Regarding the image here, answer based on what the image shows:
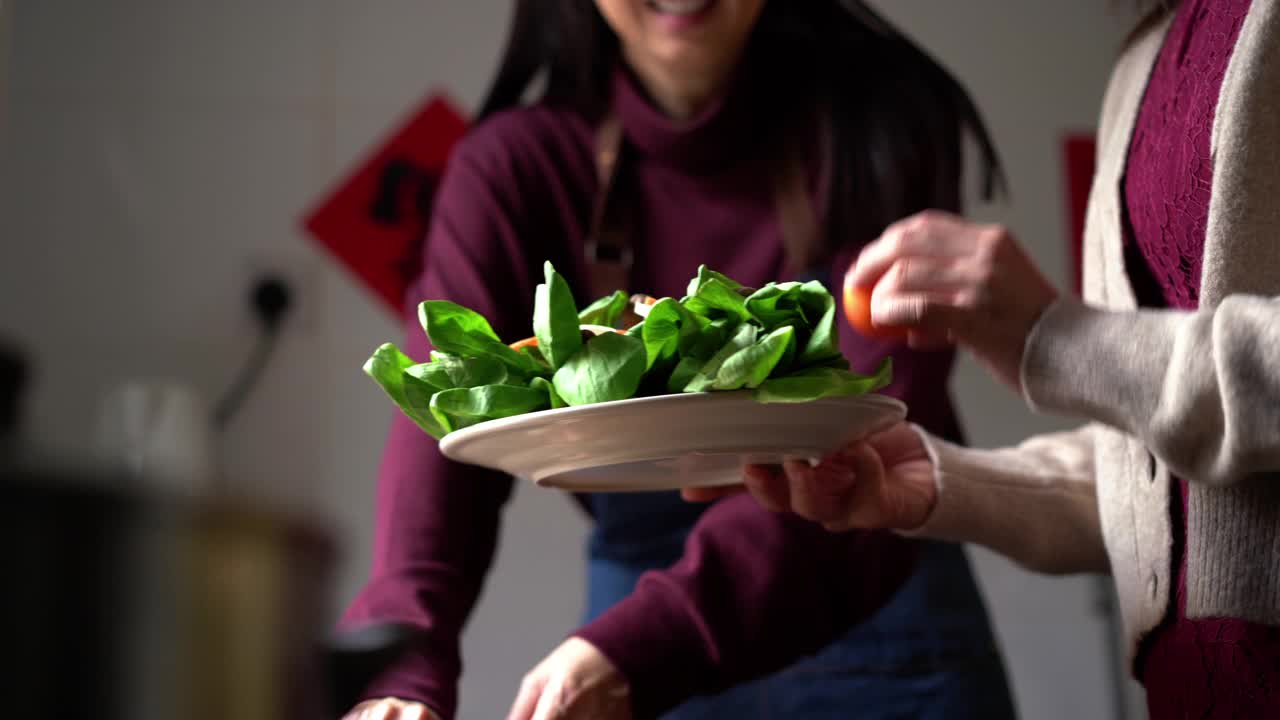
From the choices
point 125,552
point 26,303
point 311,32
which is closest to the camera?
point 125,552

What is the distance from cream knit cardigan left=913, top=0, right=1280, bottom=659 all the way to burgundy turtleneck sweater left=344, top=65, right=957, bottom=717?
22cm

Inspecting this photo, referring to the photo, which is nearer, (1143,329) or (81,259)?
(1143,329)

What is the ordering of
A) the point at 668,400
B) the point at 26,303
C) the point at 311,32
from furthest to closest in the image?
1. the point at 311,32
2. the point at 26,303
3. the point at 668,400

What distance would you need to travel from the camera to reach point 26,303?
6.21 feet

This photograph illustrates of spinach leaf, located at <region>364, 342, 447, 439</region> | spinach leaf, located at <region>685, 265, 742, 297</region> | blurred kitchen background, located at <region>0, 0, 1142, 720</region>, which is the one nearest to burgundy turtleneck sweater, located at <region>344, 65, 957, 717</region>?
spinach leaf, located at <region>364, 342, 447, 439</region>

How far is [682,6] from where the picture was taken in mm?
1030

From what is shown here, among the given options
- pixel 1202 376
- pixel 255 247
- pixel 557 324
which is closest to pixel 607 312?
pixel 557 324

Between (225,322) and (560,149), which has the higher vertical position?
(560,149)

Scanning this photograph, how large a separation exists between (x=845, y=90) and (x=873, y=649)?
507 mm

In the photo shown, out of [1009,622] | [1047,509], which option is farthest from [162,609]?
[1009,622]

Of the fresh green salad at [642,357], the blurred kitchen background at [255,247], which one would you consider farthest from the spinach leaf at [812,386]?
the blurred kitchen background at [255,247]

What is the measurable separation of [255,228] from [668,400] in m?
1.55

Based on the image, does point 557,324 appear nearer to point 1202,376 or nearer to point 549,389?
→ point 549,389

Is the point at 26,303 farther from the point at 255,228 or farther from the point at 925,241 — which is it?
the point at 925,241
